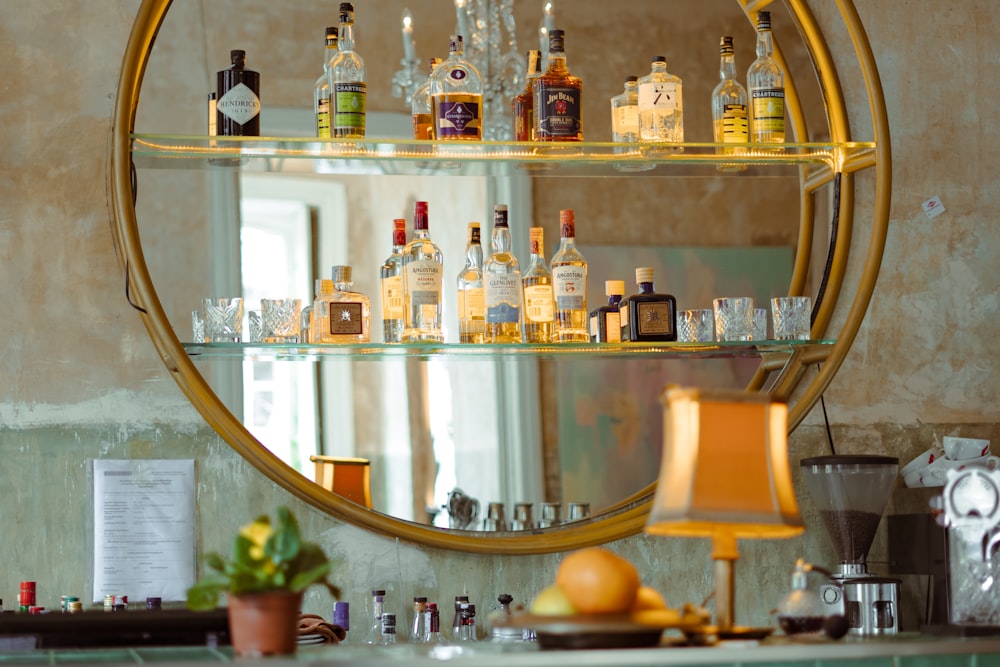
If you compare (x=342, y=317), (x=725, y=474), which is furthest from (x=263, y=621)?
(x=342, y=317)

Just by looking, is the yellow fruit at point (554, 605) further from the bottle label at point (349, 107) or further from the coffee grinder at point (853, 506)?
the bottle label at point (349, 107)

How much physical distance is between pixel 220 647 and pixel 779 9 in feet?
6.03

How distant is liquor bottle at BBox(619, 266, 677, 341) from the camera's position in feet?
9.10

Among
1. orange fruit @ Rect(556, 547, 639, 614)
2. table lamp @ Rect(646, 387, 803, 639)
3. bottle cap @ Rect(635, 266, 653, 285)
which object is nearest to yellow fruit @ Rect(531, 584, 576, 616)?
orange fruit @ Rect(556, 547, 639, 614)

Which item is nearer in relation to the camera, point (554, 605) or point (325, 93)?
point (554, 605)

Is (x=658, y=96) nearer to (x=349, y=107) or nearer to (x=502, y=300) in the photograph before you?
(x=502, y=300)

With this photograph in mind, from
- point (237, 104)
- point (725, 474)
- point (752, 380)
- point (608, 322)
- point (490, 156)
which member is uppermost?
point (237, 104)

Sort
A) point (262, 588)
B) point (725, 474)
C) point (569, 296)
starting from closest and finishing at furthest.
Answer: point (262, 588), point (725, 474), point (569, 296)

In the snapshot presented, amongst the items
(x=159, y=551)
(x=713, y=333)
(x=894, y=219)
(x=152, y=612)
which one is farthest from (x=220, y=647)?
(x=894, y=219)

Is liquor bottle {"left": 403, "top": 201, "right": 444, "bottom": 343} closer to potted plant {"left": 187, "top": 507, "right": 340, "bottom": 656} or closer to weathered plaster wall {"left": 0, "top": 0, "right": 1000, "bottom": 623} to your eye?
weathered plaster wall {"left": 0, "top": 0, "right": 1000, "bottom": 623}

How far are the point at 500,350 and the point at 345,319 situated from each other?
32 cm

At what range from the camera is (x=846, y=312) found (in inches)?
116

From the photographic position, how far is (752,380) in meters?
2.93

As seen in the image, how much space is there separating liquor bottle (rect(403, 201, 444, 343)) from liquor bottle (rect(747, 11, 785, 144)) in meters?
0.73
